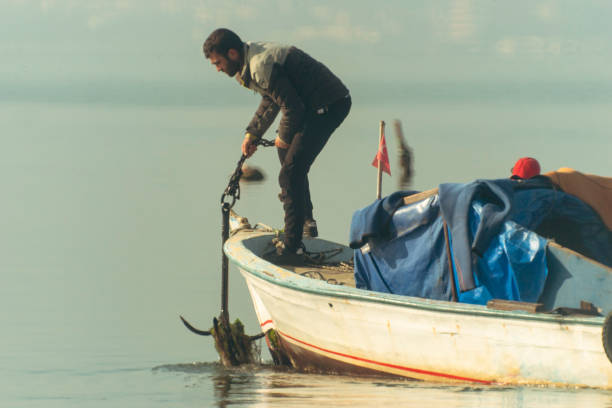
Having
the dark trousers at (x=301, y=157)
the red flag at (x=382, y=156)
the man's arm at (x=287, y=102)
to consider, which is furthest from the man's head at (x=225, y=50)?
the red flag at (x=382, y=156)

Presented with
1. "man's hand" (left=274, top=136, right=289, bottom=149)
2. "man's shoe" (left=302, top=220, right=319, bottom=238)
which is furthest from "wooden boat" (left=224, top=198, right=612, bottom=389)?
"man's shoe" (left=302, top=220, right=319, bottom=238)

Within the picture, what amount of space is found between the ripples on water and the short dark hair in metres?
2.63

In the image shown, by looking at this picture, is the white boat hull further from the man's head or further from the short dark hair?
the short dark hair

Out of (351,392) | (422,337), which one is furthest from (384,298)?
(351,392)

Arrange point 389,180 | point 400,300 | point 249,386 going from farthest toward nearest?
point 389,180 < point 249,386 < point 400,300

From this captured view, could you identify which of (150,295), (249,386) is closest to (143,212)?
(150,295)

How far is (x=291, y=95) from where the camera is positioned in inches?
388

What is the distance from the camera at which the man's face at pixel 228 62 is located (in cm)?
993

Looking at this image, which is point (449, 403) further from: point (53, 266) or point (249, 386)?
point (53, 266)

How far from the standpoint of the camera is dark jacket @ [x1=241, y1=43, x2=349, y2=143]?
32.3 ft

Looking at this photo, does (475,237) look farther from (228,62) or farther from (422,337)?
(228,62)

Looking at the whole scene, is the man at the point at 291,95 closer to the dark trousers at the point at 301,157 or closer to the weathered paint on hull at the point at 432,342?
the dark trousers at the point at 301,157

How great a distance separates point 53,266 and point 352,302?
8341 millimetres

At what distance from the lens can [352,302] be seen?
8758 millimetres
